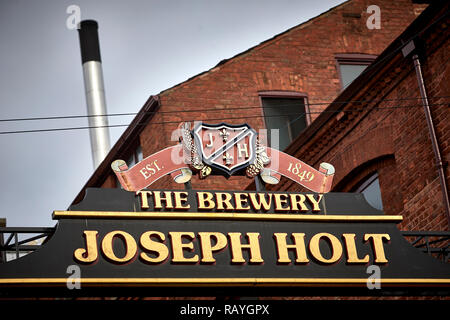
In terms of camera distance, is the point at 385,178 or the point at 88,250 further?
the point at 385,178

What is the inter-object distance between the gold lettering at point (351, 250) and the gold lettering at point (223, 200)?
1997 millimetres

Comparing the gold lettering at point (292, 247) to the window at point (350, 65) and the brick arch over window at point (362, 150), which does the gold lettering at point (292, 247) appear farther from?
the window at point (350, 65)

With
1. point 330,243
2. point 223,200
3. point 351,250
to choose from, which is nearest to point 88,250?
point 223,200

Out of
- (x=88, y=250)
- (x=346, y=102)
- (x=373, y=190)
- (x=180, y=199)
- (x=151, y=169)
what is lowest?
(x=88, y=250)

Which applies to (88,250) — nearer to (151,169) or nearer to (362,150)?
(151,169)

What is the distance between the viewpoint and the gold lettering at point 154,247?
14.6 metres

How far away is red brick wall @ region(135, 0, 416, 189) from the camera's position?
86.8 ft

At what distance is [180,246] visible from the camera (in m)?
14.8

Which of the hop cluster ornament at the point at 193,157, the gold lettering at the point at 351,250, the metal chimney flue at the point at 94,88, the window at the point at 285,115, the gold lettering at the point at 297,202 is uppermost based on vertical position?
the metal chimney flue at the point at 94,88

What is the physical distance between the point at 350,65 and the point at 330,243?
1405 cm

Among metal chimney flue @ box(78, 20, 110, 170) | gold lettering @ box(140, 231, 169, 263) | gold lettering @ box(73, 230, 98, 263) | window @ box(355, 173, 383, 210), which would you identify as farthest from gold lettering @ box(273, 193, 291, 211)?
metal chimney flue @ box(78, 20, 110, 170)

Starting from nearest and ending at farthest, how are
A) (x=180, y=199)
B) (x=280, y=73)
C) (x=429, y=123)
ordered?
(x=180, y=199), (x=429, y=123), (x=280, y=73)

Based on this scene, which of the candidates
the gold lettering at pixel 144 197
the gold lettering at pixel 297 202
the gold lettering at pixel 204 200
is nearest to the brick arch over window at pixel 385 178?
the gold lettering at pixel 297 202

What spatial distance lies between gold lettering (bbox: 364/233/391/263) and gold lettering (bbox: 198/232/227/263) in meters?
2.54
